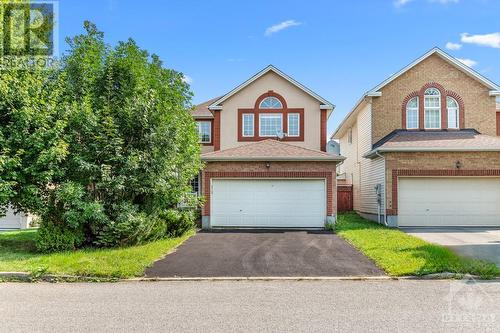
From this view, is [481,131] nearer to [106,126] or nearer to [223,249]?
[223,249]

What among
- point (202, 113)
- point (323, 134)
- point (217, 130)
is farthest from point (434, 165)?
point (202, 113)

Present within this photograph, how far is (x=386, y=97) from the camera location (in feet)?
63.5

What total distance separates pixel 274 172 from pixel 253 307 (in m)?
10.7

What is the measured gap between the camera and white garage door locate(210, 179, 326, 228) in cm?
1628

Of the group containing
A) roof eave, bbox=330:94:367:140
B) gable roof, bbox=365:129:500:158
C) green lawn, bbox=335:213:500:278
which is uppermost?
roof eave, bbox=330:94:367:140

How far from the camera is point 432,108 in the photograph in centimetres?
1923

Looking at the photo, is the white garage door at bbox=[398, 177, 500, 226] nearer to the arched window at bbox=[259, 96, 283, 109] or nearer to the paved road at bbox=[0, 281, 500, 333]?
the arched window at bbox=[259, 96, 283, 109]

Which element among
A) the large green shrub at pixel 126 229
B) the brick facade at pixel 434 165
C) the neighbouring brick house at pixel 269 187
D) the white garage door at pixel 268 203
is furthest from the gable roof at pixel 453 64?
the large green shrub at pixel 126 229

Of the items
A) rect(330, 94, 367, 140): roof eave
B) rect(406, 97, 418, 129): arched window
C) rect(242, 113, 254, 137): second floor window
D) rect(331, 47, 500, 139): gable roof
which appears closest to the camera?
rect(331, 47, 500, 139): gable roof

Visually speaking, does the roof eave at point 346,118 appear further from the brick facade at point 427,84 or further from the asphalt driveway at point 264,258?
the asphalt driveway at point 264,258

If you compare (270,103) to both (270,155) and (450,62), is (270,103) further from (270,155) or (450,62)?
(450,62)

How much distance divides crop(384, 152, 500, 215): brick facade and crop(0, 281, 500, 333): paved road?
9.75 metres

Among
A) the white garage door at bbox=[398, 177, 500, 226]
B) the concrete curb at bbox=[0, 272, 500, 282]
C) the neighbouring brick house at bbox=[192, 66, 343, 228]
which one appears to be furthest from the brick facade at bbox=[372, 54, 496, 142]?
the concrete curb at bbox=[0, 272, 500, 282]

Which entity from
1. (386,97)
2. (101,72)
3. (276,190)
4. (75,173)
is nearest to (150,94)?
(101,72)
